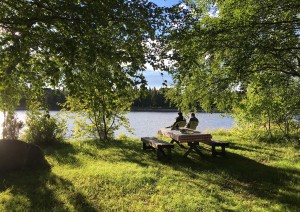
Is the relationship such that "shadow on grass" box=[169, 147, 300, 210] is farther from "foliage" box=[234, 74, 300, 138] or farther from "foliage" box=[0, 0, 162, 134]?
"foliage" box=[0, 0, 162, 134]

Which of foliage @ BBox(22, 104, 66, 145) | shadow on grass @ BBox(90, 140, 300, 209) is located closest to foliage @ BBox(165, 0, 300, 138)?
shadow on grass @ BBox(90, 140, 300, 209)

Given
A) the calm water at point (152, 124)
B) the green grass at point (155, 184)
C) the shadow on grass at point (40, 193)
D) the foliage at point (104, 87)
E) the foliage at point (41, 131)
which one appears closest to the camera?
the foliage at point (104, 87)

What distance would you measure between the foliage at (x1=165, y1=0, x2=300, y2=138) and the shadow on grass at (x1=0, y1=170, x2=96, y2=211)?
3937 millimetres

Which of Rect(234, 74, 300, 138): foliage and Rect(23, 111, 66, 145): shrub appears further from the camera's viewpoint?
Rect(23, 111, 66, 145): shrub

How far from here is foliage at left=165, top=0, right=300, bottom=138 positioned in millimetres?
8078

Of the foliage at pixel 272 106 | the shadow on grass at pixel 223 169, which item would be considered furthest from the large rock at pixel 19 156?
the foliage at pixel 272 106

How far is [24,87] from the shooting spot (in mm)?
7902

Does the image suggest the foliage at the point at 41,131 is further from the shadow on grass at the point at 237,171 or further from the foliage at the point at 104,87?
the foliage at the point at 104,87

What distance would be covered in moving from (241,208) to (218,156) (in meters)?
5.18

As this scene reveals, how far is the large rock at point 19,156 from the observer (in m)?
8.73

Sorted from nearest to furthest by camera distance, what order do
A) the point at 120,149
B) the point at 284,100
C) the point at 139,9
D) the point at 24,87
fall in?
the point at 139,9 → the point at 24,87 → the point at 120,149 → the point at 284,100

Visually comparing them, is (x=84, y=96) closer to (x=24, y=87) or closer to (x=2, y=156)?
(x=24, y=87)

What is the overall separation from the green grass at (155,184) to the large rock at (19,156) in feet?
1.12

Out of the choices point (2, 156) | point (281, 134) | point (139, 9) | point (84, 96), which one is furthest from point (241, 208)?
point (281, 134)
